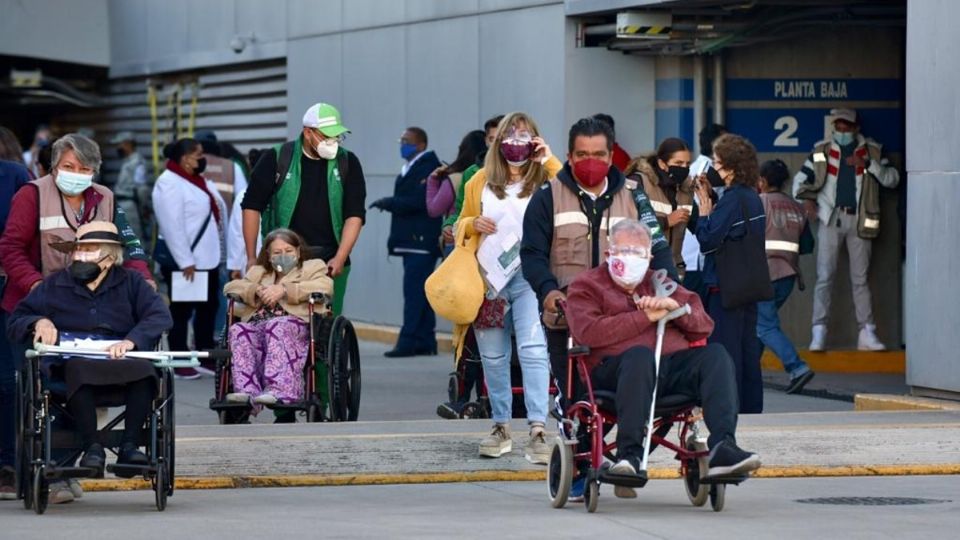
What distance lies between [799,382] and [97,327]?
274 inches

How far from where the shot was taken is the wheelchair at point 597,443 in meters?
9.41

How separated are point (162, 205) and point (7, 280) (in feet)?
21.2

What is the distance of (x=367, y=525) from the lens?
9.16 meters

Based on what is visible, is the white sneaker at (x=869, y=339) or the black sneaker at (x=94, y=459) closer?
the black sneaker at (x=94, y=459)

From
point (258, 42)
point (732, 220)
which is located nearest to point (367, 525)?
point (732, 220)

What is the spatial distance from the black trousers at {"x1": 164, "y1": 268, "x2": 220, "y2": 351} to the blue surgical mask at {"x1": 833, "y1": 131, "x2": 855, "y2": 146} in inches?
195

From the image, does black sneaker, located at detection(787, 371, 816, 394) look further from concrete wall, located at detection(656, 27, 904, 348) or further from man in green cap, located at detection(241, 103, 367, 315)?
man in green cap, located at detection(241, 103, 367, 315)

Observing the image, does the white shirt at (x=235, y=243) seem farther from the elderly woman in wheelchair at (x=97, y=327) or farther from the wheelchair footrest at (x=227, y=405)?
the elderly woman in wheelchair at (x=97, y=327)

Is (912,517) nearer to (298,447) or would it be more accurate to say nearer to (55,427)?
(298,447)

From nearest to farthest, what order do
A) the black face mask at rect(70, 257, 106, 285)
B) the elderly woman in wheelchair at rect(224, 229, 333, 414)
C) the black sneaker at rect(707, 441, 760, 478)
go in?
1. the black sneaker at rect(707, 441, 760, 478)
2. the black face mask at rect(70, 257, 106, 285)
3. the elderly woman in wheelchair at rect(224, 229, 333, 414)

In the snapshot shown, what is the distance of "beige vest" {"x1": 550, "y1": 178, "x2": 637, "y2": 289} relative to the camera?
1009 cm

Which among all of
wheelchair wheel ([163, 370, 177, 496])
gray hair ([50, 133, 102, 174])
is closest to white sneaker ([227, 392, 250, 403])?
gray hair ([50, 133, 102, 174])

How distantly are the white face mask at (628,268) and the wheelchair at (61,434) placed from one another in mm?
1818

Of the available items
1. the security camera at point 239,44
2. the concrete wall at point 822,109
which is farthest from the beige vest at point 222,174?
the security camera at point 239,44
